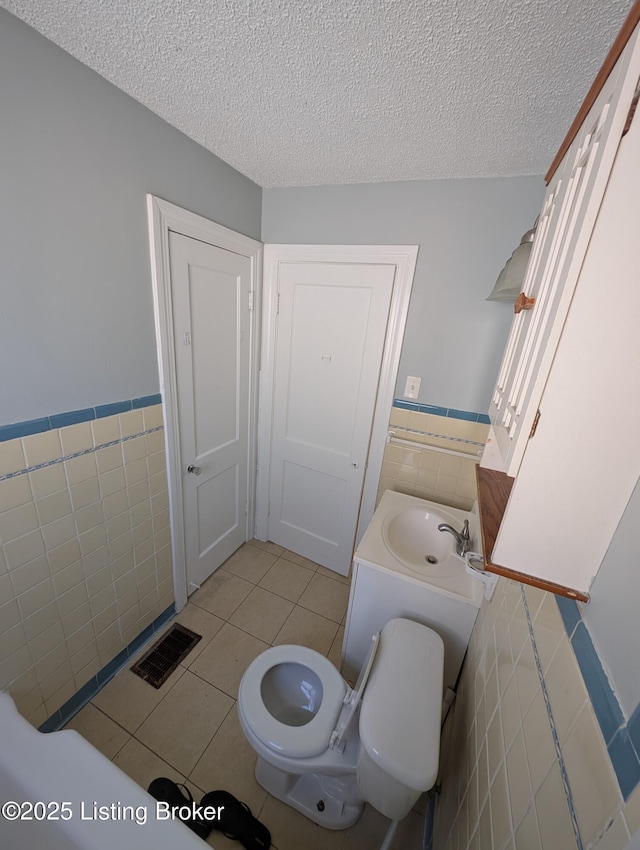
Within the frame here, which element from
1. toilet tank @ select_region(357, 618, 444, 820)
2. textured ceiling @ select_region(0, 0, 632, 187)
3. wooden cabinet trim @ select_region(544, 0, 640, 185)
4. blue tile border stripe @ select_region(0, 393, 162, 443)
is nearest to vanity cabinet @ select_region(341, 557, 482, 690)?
toilet tank @ select_region(357, 618, 444, 820)

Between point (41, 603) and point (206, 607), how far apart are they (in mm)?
886

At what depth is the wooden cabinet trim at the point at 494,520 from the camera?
55 cm

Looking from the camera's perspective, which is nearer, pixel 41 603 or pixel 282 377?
pixel 41 603

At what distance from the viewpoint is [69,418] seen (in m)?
1.09

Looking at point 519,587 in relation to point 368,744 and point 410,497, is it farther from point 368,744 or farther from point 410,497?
point 410,497

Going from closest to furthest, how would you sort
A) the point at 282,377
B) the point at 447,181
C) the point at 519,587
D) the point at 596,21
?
1. the point at 596,21
2. the point at 519,587
3. the point at 447,181
4. the point at 282,377

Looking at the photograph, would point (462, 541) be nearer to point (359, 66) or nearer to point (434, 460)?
point (434, 460)

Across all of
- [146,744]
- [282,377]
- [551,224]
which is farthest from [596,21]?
[146,744]

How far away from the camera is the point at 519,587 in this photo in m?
0.80

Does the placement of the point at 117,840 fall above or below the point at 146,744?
above

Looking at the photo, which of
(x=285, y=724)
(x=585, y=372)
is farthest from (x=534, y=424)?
(x=285, y=724)

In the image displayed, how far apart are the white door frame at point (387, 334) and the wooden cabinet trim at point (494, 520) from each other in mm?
744

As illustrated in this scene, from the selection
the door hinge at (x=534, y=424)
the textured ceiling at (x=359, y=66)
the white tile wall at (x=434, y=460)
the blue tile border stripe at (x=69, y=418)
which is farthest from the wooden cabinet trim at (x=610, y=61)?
the blue tile border stripe at (x=69, y=418)

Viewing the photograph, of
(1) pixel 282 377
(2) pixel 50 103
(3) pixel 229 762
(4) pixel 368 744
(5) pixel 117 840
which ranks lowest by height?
(3) pixel 229 762
